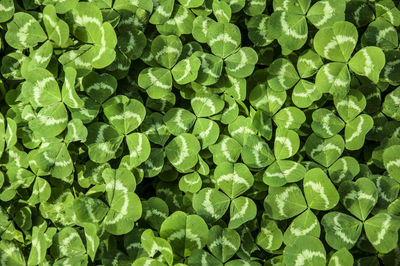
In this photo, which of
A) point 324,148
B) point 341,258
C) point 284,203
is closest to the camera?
point 341,258

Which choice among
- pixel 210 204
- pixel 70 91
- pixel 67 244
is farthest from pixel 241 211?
pixel 70 91

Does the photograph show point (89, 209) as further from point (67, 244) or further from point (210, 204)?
point (210, 204)

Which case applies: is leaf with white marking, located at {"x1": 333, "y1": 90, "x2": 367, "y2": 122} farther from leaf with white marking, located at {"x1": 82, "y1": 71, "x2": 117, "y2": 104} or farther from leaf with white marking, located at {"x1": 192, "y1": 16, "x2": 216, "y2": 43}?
leaf with white marking, located at {"x1": 82, "y1": 71, "x2": 117, "y2": 104}

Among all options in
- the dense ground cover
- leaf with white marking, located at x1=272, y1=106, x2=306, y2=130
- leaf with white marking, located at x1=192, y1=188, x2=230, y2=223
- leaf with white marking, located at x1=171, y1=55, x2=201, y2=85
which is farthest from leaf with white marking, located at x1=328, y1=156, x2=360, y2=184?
leaf with white marking, located at x1=171, y1=55, x2=201, y2=85

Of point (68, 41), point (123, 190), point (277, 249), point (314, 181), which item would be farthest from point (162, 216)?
point (68, 41)

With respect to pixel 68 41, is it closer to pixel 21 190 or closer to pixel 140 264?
pixel 21 190

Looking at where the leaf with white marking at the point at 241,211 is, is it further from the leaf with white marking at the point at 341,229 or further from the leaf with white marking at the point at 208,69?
the leaf with white marking at the point at 208,69
